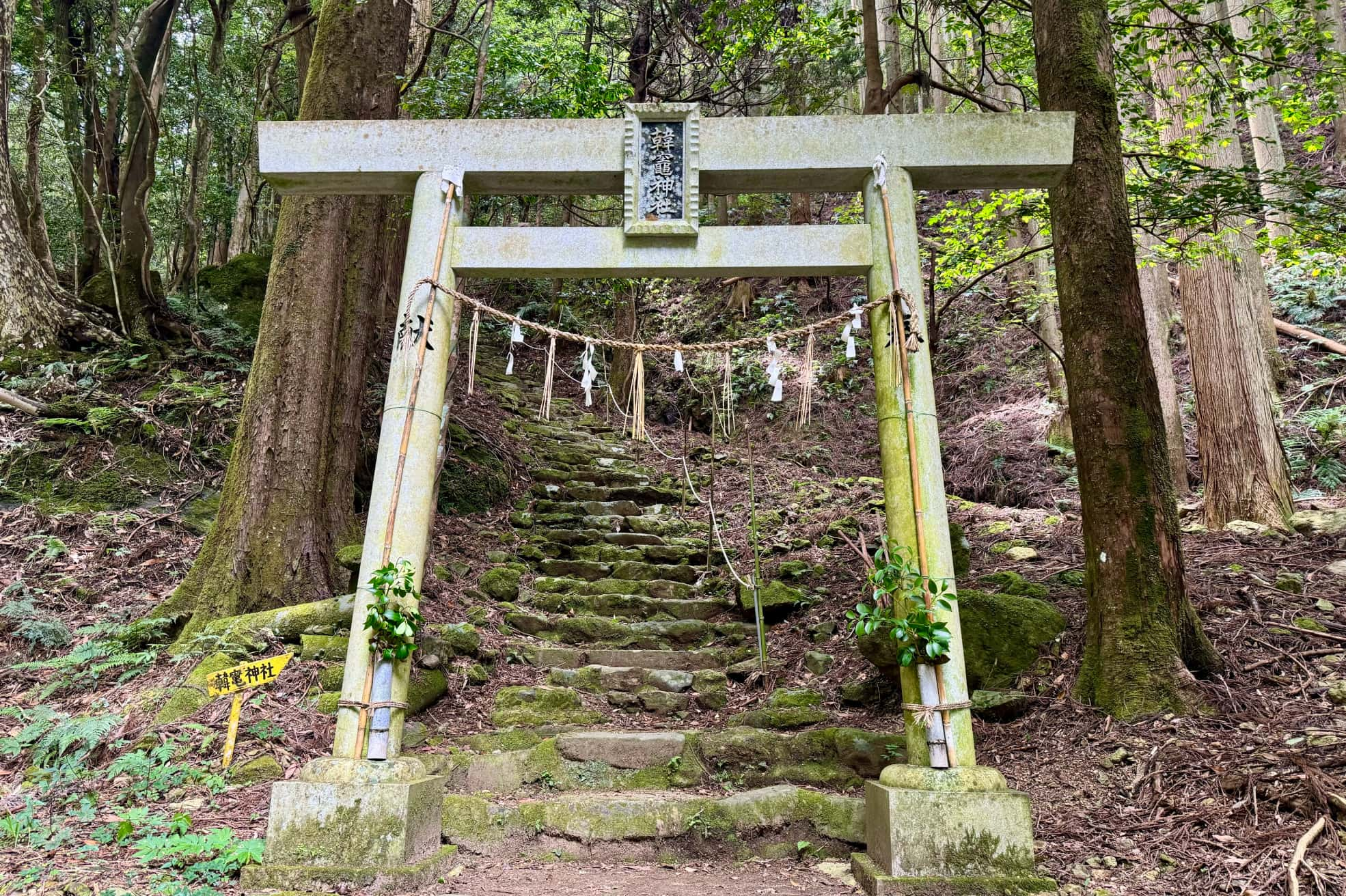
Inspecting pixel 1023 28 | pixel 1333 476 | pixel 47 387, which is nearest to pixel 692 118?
pixel 1023 28

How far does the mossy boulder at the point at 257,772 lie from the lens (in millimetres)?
3857

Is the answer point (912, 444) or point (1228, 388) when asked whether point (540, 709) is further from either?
point (1228, 388)

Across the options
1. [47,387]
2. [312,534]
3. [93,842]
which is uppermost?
[47,387]

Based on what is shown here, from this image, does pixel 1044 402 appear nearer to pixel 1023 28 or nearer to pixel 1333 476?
pixel 1333 476

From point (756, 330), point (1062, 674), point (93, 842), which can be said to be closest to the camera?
point (93, 842)

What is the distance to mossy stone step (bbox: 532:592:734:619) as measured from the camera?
6.46 metres

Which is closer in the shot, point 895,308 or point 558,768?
point 895,308

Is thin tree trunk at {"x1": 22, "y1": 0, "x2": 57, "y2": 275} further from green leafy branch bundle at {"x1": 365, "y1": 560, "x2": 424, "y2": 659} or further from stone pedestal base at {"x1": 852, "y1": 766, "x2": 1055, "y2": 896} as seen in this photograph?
stone pedestal base at {"x1": 852, "y1": 766, "x2": 1055, "y2": 896}

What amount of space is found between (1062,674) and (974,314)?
33.9 feet

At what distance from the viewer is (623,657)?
5742 millimetres

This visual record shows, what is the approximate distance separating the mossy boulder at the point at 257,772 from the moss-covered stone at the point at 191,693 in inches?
24.9

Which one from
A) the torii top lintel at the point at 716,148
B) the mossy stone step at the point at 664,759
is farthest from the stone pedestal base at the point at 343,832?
the torii top lintel at the point at 716,148

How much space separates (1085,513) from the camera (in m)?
4.31

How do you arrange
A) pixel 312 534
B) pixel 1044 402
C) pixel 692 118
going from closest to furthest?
pixel 692 118 → pixel 312 534 → pixel 1044 402
